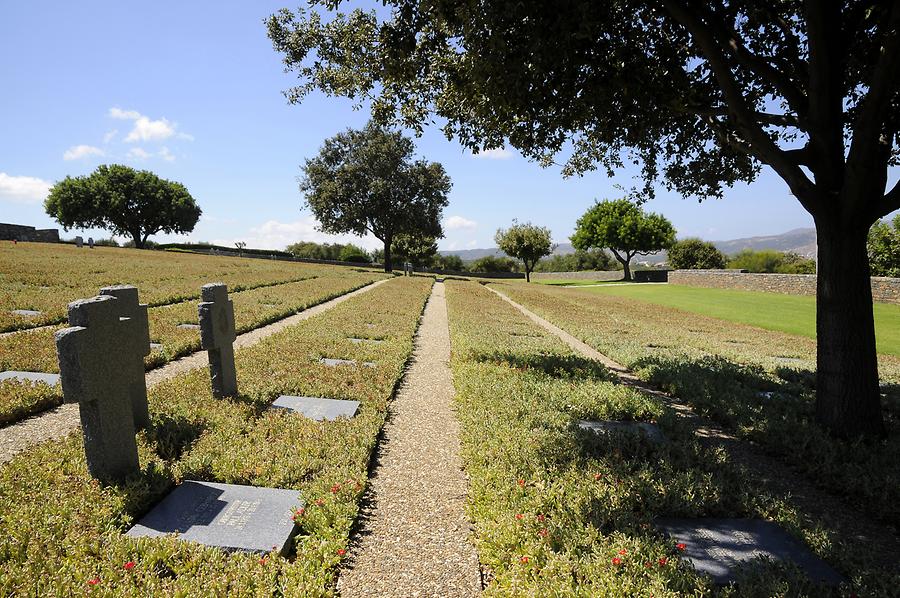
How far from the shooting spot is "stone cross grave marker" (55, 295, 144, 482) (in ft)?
10.7

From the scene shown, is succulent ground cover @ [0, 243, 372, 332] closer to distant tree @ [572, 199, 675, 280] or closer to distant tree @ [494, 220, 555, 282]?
distant tree @ [494, 220, 555, 282]

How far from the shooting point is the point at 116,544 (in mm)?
2744

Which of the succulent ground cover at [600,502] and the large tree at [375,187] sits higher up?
the large tree at [375,187]

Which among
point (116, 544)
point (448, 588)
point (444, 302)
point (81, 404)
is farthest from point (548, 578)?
point (444, 302)

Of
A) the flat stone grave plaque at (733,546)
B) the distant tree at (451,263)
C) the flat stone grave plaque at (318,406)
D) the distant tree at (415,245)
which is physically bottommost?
the flat stone grave plaque at (733,546)

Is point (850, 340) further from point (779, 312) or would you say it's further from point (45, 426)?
point (779, 312)

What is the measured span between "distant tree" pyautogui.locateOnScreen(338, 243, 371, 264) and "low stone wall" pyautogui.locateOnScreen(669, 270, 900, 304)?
118 ft

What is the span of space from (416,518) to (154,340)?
681cm

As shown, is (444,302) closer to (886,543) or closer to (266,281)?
(266,281)

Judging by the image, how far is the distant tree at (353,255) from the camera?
56.4 metres

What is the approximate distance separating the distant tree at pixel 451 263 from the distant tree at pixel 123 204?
1453 inches

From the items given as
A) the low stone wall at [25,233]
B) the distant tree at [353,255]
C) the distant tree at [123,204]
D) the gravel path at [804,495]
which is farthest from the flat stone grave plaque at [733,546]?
the distant tree at [123,204]

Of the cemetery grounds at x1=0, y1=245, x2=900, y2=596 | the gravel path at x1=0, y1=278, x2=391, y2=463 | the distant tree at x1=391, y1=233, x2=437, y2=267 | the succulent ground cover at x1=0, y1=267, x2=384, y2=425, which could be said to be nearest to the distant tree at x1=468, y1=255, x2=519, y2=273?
the distant tree at x1=391, y1=233, x2=437, y2=267

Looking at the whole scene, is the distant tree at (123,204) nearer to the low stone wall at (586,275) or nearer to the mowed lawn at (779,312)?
the low stone wall at (586,275)
